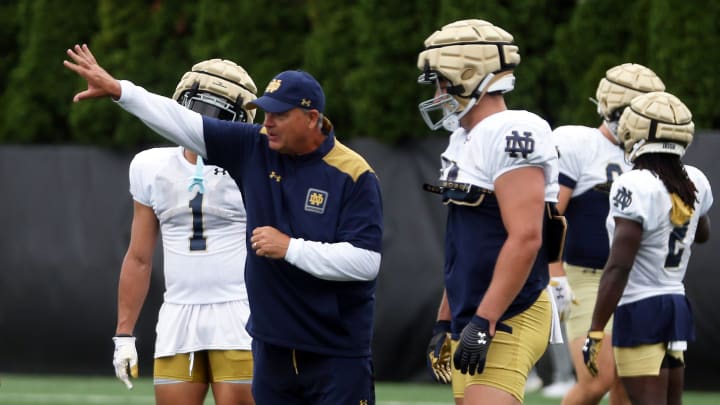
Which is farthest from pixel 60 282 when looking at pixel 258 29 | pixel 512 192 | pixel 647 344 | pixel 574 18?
pixel 512 192

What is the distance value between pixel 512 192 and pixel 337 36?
8032 mm

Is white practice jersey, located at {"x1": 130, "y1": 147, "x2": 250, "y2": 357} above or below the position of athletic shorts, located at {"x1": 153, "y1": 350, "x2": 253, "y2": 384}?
above

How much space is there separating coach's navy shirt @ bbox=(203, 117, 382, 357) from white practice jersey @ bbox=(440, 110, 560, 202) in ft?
1.25

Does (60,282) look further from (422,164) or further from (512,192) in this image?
(512,192)

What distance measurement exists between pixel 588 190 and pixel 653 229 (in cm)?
141

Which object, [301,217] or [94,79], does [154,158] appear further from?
[94,79]

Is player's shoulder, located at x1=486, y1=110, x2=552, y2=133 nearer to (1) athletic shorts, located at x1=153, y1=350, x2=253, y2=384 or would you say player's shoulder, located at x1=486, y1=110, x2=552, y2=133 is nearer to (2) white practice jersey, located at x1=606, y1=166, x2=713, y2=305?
(2) white practice jersey, located at x1=606, y1=166, x2=713, y2=305

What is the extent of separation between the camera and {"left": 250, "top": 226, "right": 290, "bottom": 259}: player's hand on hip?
490 cm

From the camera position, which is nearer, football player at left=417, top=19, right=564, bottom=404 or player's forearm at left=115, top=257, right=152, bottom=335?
football player at left=417, top=19, right=564, bottom=404

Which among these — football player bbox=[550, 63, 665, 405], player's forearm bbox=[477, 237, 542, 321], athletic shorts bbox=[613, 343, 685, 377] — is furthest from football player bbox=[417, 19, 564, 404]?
football player bbox=[550, 63, 665, 405]

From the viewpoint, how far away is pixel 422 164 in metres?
11.9

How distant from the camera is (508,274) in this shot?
4695 millimetres

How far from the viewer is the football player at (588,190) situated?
23.3ft

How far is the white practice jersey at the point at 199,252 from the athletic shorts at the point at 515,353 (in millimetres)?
1428
